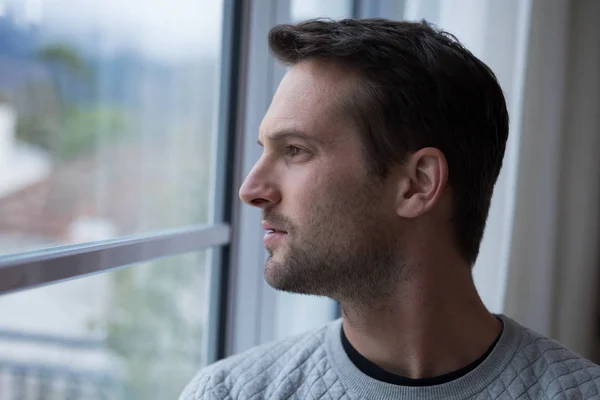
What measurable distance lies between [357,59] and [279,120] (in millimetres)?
176

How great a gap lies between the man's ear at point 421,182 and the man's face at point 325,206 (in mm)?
24

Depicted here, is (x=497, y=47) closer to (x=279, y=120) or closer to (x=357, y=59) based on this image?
(x=357, y=59)

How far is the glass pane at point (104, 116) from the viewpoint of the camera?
1220 mm

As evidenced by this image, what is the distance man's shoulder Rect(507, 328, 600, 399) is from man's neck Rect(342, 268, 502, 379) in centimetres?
7

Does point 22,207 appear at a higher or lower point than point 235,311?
higher

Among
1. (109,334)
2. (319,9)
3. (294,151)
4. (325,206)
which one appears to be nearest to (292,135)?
(294,151)

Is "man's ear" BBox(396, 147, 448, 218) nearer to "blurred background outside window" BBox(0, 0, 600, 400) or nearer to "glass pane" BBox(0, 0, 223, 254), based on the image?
"blurred background outside window" BBox(0, 0, 600, 400)

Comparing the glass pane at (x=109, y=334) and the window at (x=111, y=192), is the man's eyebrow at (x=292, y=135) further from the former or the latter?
the glass pane at (x=109, y=334)

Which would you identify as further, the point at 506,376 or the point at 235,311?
the point at 235,311

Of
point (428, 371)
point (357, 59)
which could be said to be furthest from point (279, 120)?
point (428, 371)

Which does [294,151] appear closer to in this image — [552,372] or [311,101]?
[311,101]

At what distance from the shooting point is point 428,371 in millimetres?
1282

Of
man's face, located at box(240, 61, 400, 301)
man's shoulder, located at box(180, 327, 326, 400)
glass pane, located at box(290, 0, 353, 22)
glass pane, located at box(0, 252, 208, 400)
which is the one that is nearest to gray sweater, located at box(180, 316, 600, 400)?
man's shoulder, located at box(180, 327, 326, 400)

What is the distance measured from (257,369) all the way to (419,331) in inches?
11.8
